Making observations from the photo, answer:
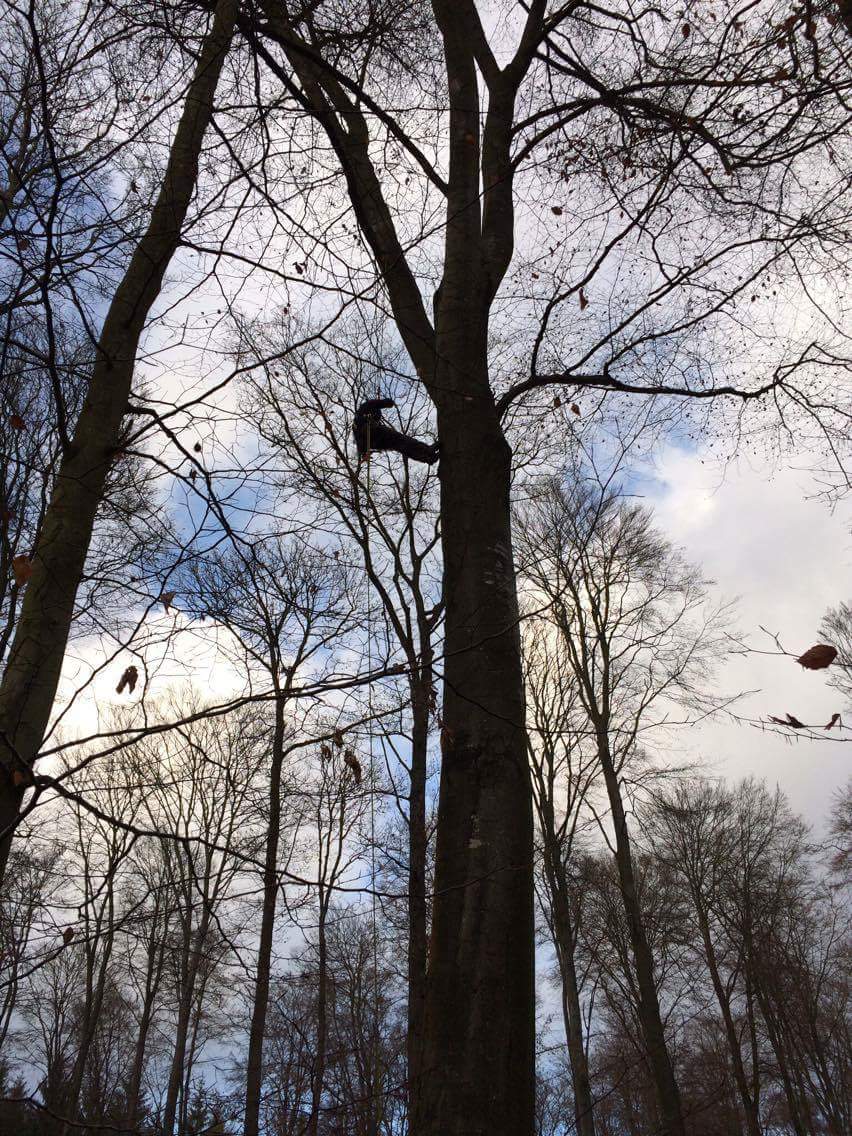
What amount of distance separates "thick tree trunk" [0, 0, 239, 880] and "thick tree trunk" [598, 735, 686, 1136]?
700cm

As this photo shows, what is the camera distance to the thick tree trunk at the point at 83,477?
5.15ft

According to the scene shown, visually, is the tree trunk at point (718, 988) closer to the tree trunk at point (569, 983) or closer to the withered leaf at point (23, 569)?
the tree trunk at point (569, 983)

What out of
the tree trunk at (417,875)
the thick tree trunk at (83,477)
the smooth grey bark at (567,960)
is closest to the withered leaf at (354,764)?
the thick tree trunk at (83,477)

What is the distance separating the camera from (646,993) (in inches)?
398

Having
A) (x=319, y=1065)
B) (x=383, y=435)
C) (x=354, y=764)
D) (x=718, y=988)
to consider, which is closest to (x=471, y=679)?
(x=354, y=764)

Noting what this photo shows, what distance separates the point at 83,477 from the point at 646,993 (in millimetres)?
11103

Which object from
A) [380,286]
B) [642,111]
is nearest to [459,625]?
[380,286]

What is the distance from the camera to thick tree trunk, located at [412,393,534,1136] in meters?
1.83

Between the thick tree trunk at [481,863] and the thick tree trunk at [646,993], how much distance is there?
19.5 ft

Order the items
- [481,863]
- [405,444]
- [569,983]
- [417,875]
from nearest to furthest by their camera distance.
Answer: [481,863]
[405,444]
[417,875]
[569,983]

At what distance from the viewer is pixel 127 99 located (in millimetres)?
2740

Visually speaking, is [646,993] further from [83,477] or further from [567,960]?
[83,477]

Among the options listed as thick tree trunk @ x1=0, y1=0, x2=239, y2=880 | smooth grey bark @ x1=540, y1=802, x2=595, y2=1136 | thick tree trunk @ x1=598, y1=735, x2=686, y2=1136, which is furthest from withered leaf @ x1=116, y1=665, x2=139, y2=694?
smooth grey bark @ x1=540, y1=802, x2=595, y2=1136

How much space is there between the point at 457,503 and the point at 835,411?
206 cm
